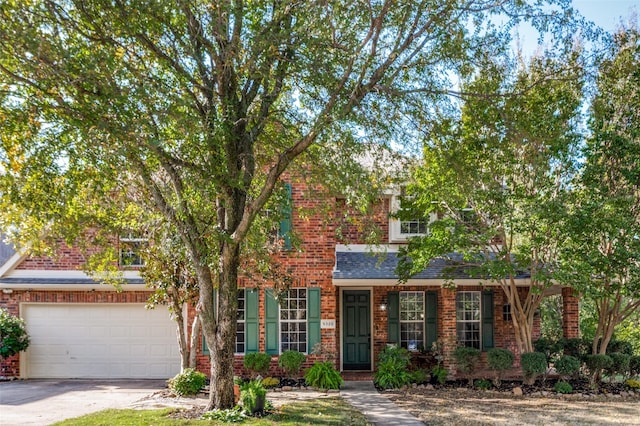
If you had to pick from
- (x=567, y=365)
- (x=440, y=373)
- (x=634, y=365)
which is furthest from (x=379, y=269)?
(x=634, y=365)

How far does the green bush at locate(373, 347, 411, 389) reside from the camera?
548 inches

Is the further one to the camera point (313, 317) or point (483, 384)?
point (313, 317)

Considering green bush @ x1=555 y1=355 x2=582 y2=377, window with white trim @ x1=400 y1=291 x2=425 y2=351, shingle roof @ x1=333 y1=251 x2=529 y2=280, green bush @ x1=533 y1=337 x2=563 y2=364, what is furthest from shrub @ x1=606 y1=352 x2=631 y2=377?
window with white trim @ x1=400 y1=291 x2=425 y2=351

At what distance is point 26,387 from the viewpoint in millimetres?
14109

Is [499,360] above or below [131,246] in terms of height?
below

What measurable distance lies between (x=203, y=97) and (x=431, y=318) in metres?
9.40

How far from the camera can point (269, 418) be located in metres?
9.99

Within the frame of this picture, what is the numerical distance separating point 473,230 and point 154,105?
830 centimetres

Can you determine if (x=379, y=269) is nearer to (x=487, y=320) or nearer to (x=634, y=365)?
(x=487, y=320)

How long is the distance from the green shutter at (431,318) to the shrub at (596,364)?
4.05 m

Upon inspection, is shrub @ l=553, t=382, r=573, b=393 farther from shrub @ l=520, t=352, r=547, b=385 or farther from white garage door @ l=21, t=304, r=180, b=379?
white garage door @ l=21, t=304, r=180, b=379

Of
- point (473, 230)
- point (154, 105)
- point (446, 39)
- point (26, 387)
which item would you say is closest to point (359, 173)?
→ point (446, 39)

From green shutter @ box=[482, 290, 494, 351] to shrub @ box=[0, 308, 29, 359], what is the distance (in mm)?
12349

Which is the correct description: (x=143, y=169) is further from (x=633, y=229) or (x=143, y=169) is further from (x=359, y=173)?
(x=633, y=229)
